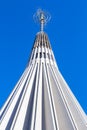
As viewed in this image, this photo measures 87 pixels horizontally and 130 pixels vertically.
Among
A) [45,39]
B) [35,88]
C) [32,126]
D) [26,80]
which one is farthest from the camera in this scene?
[45,39]

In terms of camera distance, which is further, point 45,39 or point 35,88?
point 45,39

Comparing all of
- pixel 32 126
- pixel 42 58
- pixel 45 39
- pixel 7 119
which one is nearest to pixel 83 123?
pixel 32 126

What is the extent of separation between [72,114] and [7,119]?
3281mm

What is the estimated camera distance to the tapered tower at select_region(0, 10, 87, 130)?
42.6 ft

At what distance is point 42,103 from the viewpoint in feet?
48.1

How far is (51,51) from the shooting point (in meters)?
20.4

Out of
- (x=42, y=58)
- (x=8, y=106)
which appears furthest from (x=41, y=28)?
(x=8, y=106)

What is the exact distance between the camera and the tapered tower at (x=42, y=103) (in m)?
13.0

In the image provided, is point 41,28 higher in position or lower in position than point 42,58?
higher

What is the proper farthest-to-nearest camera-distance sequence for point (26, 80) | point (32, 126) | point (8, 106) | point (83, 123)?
point (26, 80), point (8, 106), point (83, 123), point (32, 126)

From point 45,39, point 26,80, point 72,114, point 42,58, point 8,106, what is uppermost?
point 45,39

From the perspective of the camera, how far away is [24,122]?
13.4m

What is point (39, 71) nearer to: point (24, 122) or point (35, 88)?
point (35, 88)

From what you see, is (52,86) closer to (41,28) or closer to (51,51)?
(51,51)
